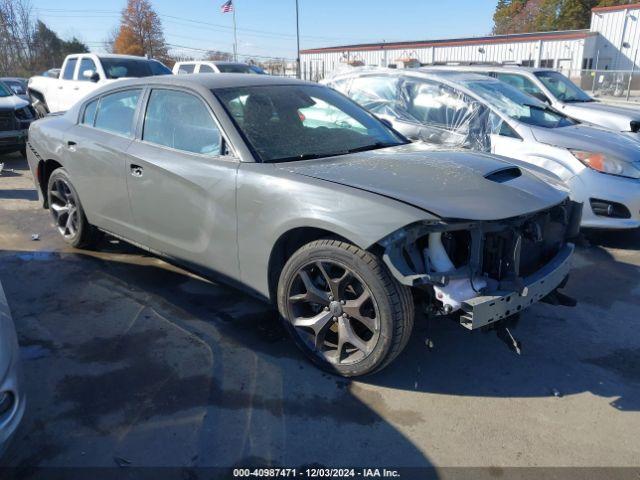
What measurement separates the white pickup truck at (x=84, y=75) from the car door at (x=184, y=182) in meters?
8.54

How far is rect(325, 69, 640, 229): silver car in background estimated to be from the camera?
520 cm

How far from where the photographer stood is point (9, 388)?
214 cm

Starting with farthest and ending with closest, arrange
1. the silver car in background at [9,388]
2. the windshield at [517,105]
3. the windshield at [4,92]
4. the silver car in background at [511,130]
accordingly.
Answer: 1. the windshield at [4,92]
2. the windshield at [517,105]
3. the silver car in background at [511,130]
4. the silver car in background at [9,388]

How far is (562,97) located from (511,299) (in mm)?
8268

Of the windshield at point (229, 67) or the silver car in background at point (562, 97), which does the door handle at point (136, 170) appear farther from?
the windshield at point (229, 67)

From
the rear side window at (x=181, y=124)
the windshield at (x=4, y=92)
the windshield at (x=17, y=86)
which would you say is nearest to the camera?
the rear side window at (x=181, y=124)

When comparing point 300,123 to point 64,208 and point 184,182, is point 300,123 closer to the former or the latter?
point 184,182

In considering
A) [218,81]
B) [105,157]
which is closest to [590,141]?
[218,81]

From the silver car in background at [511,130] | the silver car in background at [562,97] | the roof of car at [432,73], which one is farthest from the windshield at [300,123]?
the silver car in background at [562,97]

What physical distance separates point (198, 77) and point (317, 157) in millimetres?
1234

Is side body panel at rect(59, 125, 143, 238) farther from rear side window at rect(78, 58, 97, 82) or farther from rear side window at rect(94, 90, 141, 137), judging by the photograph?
rear side window at rect(78, 58, 97, 82)

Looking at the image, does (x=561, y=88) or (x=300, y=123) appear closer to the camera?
(x=300, y=123)

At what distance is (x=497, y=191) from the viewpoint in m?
2.87

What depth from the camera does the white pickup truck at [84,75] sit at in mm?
11625
